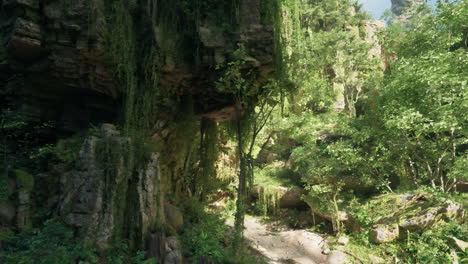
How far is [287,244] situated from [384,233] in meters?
3.81

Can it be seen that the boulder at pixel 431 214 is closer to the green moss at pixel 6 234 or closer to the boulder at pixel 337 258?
the boulder at pixel 337 258

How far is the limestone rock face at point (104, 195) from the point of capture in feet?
14.8

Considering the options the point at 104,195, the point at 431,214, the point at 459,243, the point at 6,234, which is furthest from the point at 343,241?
the point at 6,234

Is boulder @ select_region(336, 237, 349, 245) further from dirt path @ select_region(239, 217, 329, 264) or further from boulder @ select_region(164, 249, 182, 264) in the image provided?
boulder @ select_region(164, 249, 182, 264)

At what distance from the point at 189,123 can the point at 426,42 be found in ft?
32.1

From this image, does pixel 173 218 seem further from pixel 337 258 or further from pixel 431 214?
pixel 431 214

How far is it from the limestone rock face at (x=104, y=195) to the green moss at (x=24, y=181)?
0.65m

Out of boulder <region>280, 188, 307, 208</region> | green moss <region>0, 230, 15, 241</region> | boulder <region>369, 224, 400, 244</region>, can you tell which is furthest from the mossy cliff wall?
boulder <region>280, 188, 307, 208</region>

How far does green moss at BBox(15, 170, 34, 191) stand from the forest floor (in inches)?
264

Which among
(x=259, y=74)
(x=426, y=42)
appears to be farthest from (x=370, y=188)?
(x=259, y=74)

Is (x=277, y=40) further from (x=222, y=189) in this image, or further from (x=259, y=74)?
(x=222, y=189)

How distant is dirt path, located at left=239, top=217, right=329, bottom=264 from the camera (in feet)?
30.3

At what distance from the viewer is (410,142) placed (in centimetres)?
834

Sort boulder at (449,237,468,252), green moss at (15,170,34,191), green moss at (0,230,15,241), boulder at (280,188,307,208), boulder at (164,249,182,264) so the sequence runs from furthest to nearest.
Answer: boulder at (280,188,307,208), boulder at (449,237,468,252), boulder at (164,249,182,264), green moss at (15,170,34,191), green moss at (0,230,15,241)
